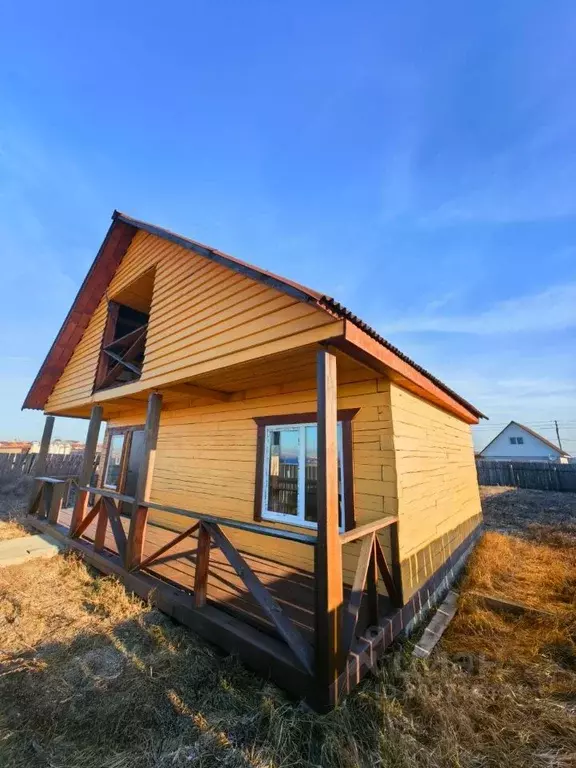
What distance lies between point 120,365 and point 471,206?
10.9 meters

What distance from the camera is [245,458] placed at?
5.81 m

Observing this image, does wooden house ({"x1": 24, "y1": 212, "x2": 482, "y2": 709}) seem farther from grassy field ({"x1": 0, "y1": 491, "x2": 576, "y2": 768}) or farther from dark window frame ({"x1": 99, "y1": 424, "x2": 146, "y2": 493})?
dark window frame ({"x1": 99, "y1": 424, "x2": 146, "y2": 493})

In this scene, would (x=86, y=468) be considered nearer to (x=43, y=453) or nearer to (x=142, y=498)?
(x=142, y=498)

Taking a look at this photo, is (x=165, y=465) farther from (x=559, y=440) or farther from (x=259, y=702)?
(x=559, y=440)

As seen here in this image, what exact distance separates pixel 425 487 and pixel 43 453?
34.4 ft

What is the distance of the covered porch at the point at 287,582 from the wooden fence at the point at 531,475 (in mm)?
21475

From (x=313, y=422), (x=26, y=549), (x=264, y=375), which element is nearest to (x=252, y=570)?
(x=313, y=422)

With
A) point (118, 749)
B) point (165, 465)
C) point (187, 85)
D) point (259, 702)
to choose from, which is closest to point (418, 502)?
point (259, 702)

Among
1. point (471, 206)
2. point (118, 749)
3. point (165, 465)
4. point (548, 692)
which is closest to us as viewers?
point (118, 749)

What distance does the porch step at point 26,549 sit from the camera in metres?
5.54

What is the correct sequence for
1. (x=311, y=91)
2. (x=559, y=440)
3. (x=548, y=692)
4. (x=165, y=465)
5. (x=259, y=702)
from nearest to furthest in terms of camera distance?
(x=259, y=702) → (x=548, y=692) → (x=165, y=465) → (x=311, y=91) → (x=559, y=440)

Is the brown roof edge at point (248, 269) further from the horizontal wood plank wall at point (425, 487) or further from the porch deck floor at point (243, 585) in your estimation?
the porch deck floor at point (243, 585)

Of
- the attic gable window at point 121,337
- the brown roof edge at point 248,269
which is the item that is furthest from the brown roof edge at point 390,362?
the attic gable window at point 121,337

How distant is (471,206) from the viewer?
9.27 m
